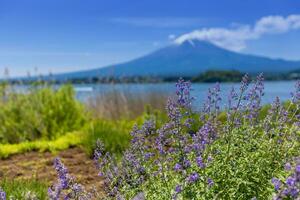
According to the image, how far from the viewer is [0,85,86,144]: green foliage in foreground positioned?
1107 cm

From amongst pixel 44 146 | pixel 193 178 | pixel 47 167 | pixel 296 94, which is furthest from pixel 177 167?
pixel 44 146

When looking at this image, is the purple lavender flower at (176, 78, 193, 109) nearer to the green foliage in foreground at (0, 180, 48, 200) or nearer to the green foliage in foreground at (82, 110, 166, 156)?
the green foliage in foreground at (0, 180, 48, 200)

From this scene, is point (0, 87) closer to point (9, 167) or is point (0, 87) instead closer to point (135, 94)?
point (135, 94)

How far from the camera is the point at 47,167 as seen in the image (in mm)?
7871

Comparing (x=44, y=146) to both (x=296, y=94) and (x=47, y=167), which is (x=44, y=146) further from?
(x=296, y=94)

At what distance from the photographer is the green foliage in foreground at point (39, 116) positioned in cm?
1107

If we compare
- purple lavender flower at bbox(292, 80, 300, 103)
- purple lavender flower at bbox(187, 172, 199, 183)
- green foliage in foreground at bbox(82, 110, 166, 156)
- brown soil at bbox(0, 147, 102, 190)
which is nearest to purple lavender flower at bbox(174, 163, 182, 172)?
purple lavender flower at bbox(187, 172, 199, 183)

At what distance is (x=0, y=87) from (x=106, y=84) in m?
4.03

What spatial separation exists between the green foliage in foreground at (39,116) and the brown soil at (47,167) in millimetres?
1924

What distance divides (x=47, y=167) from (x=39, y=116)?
3381 mm

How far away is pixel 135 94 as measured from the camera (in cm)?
1550

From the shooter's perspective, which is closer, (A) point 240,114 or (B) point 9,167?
(A) point 240,114

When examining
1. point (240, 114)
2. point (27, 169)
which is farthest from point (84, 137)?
point (240, 114)

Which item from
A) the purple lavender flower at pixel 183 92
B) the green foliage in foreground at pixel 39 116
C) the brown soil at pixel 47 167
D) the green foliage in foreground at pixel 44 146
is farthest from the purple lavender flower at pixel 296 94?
the green foliage in foreground at pixel 39 116
